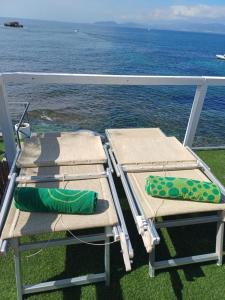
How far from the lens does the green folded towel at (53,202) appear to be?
245 cm

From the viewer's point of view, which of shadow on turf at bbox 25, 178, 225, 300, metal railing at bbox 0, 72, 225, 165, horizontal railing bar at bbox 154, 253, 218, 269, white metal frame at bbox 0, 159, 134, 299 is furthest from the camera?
metal railing at bbox 0, 72, 225, 165

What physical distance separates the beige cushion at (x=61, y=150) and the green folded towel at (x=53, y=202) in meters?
0.77

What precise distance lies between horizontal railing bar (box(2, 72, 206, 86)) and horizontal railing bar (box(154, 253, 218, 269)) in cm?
206

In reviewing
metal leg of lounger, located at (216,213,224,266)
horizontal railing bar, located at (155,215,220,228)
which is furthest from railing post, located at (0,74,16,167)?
metal leg of lounger, located at (216,213,224,266)

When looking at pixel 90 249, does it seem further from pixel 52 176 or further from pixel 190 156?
pixel 190 156

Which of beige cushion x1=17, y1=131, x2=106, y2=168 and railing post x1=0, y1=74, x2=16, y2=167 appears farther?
railing post x1=0, y1=74, x2=16, y2=167

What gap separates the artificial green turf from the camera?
2617 mm

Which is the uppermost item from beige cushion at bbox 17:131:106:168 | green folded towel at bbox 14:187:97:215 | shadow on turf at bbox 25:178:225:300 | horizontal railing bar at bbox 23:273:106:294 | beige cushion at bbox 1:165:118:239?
green folded towel at bbox 14:187:97:215

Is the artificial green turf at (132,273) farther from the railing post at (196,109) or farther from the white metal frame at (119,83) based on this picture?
the railing post at (196,109)

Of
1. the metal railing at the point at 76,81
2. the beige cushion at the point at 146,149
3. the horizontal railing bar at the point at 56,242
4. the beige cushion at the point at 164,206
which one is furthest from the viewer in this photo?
the metal railing at the point at 76,81

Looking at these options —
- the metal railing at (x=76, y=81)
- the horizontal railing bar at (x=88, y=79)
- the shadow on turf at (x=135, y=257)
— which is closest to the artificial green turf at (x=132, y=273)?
the shadow on turf at (x=135, y=257)

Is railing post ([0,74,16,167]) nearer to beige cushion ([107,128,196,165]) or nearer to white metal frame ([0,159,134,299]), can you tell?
white metal frame ([0,159,134,299])

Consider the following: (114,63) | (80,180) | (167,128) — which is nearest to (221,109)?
(167,128)

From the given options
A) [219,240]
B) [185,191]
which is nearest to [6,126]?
[185,191]
